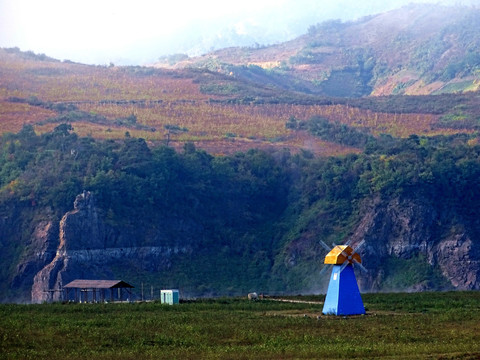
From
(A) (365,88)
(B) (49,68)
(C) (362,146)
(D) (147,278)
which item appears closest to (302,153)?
(C) (362,146)

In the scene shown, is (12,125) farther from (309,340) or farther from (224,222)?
(309,340)

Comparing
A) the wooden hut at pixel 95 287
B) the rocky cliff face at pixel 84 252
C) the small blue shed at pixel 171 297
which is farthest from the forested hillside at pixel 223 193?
the small blue shed at pixel 171 297

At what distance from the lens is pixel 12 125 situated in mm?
117062

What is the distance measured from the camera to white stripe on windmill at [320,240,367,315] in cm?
6719

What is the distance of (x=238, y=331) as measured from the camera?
57.8 m

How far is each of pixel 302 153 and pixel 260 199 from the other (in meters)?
8.05

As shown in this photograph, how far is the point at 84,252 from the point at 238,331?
3799 cm

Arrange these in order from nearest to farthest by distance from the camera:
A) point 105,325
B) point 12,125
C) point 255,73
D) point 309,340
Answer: point 309,340 < point 105,325 < point 12,125 < point 255,73

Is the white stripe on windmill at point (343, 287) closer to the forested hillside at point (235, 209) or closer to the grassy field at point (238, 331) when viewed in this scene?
the grassy field at point (238, 331)

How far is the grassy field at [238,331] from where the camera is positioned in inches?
1973

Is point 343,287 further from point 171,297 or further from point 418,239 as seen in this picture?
point 418,239

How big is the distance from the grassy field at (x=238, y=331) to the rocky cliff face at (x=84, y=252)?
19.3 meters

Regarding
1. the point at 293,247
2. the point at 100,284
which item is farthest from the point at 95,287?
the point at 293,247

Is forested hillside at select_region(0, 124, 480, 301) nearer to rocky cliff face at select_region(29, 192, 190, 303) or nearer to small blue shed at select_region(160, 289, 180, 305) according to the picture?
rocky cliff face at select_region(29, 192, 190, 303)
